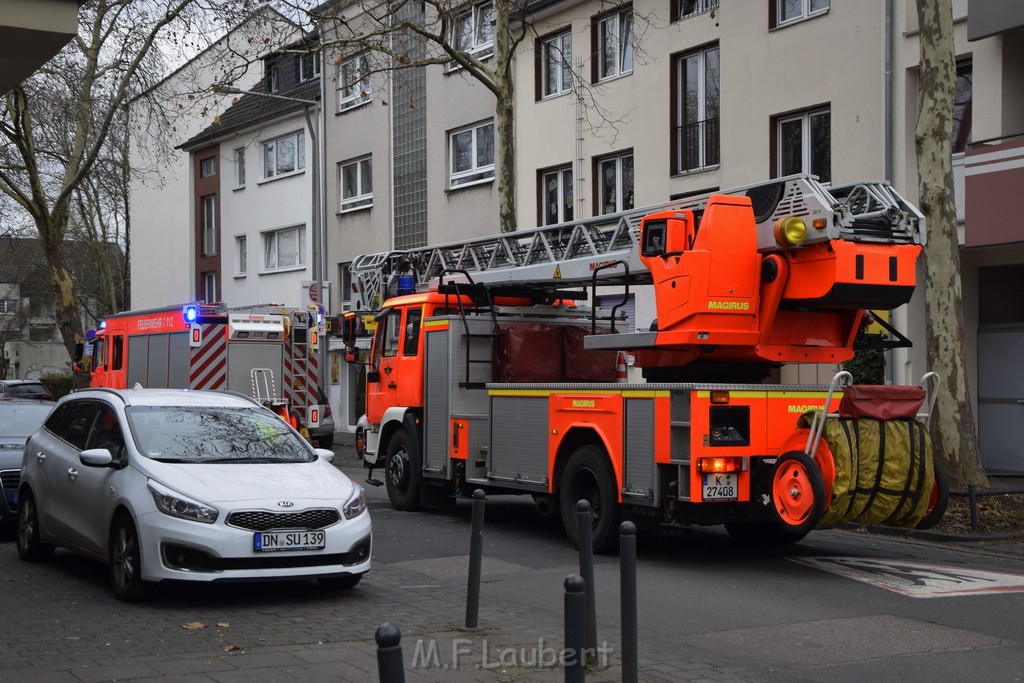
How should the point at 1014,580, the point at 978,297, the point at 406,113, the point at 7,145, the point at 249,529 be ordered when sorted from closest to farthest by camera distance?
1. the point at 249,529
2. the point at 1014,580
3. the point at 978,297
4. the point at 406,113
5. the point at 7,145

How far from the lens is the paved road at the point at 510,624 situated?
23.0ft

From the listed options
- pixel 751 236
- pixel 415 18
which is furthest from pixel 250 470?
pixel 415 18

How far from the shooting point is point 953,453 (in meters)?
14.1

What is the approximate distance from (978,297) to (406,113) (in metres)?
17.6

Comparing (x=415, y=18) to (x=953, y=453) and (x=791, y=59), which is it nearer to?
(x=791, y=59)

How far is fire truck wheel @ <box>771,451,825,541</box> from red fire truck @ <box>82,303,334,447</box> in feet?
44.9

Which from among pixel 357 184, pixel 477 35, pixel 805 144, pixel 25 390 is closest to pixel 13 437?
pixel 805 144

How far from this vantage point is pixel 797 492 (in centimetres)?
1009

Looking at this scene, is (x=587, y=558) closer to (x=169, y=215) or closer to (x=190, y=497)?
(x=190, y=497)

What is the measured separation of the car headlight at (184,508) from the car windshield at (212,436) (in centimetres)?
Result: 68

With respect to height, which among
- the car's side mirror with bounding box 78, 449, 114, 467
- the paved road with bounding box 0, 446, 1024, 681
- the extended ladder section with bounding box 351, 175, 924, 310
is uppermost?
the extended ladder section with bounding box 351, 175, 924, 310

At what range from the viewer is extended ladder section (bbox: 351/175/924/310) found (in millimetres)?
10367

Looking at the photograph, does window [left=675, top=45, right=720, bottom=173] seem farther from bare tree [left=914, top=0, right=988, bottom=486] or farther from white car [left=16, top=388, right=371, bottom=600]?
white car [left=16, top=388, right=371, bottom=600]

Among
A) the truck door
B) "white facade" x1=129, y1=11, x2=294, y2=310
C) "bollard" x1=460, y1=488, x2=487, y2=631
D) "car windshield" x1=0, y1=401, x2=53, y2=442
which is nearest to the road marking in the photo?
"bollard" x1=460, y1=488, x2=487, y2=631
